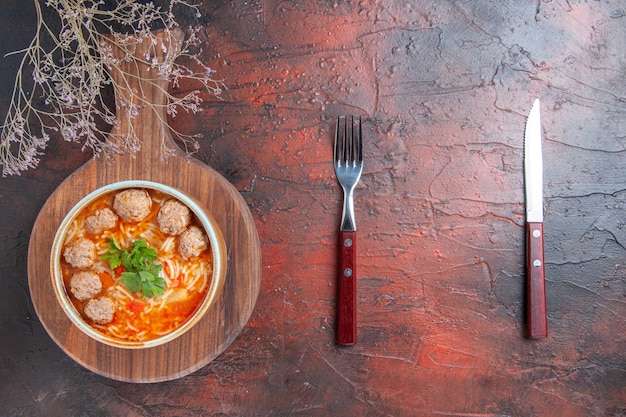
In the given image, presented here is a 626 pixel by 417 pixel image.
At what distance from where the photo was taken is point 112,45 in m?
2.33

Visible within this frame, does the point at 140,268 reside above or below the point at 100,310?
above

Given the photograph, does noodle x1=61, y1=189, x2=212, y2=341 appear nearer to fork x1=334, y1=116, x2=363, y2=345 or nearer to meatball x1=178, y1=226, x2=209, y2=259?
meatball x1=178, y1=226, x2=209, y2=259

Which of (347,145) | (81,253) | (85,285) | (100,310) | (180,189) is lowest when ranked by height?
(100,310)

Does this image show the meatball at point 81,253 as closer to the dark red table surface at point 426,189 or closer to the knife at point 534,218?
the dark red table surface at point 426,189

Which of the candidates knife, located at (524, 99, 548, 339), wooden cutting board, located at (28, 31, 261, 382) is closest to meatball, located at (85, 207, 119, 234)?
wooden cutting board, located at (28, 31, 261, 382)

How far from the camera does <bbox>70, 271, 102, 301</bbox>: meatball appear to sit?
7.41 ft

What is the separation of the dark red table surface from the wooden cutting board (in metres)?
0.21

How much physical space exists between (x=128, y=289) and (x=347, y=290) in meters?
0.98

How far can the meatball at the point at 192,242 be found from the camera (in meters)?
2.24

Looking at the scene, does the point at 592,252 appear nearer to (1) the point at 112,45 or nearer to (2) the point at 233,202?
(2) the point at 233,202

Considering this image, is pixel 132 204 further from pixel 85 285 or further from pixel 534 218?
pixel 534 218

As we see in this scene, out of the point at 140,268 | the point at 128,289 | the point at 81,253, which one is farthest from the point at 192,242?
the point at 81,253

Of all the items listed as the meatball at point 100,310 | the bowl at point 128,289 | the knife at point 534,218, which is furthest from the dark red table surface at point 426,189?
the meatball at point 100,310

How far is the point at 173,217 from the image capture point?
7.34 ft
